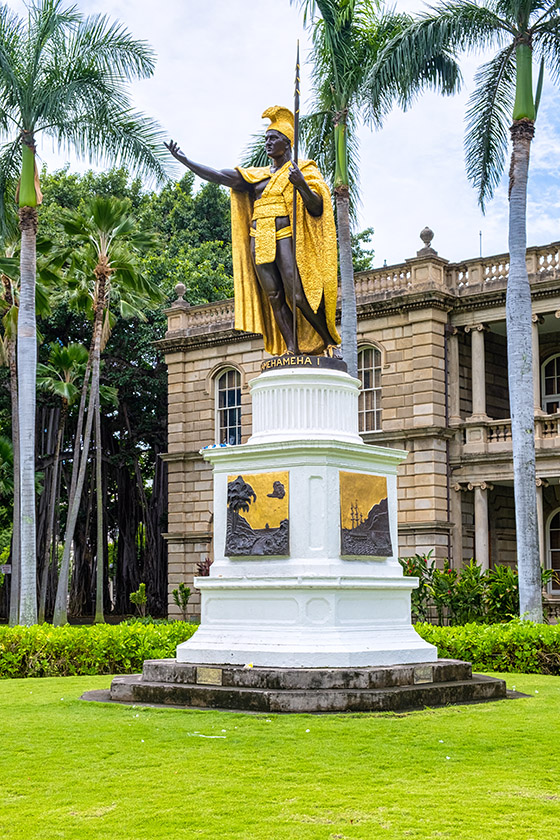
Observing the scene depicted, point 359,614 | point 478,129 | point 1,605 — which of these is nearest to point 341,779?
point 359,614

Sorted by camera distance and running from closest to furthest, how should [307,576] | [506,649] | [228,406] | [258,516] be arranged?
[307,576] → [258,516] → [506,649] → [228,406]

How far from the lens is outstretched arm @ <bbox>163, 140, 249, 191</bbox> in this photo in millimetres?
11836

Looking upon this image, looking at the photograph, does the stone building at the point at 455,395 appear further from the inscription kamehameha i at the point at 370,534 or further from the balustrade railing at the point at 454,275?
the inscription kamehameha i at the point at 370,534

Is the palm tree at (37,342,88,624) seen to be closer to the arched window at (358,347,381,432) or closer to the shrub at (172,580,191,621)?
the shrub at (172,580,191,621)

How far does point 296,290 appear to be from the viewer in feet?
39.2

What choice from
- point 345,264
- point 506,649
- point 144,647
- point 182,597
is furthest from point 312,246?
point 182,597

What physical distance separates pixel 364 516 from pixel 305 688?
6.44ft

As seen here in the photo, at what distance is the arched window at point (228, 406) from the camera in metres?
32.8

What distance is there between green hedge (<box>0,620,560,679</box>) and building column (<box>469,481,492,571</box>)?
1211cm

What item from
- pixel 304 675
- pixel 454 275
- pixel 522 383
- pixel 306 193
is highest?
pixel 454 275

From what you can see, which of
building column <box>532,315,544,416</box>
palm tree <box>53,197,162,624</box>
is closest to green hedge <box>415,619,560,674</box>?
palm tree <box>53,197,162,624</box>

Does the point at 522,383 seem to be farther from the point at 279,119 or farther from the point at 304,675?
the point at 304,675

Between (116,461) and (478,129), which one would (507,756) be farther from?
(116,461)

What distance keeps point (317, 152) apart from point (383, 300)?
7.22 metres
